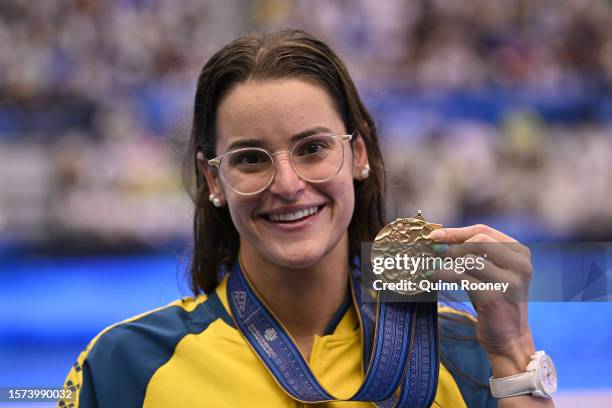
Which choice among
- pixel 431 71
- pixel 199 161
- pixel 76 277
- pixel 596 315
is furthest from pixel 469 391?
pixel 431 71

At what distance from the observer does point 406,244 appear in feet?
6.11

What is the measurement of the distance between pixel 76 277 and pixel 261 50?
168 inches

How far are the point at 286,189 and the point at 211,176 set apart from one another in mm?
330

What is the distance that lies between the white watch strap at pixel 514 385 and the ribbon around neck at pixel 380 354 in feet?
0.51

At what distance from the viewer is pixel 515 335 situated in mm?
1822

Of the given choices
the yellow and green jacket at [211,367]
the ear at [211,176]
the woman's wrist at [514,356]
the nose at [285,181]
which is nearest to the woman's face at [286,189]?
the nose at [285,181]

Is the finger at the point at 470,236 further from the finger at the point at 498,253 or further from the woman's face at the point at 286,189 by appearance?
the woman's face at the point at 286,189

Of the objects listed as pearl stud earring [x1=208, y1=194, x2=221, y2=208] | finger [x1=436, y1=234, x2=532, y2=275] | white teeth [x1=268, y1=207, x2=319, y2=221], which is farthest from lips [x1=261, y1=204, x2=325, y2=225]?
finger [x1=436, y1=234, x2=532, y2=275]

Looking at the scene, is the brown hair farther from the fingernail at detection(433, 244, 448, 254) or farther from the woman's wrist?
the woman's wrist

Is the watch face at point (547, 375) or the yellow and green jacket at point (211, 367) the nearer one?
the watch face at point (547, 375)

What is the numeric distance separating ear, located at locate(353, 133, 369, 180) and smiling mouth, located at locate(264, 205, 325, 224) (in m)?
0.25

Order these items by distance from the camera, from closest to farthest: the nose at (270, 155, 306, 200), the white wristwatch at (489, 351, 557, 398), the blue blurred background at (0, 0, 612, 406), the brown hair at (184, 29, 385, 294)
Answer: the white wristwatch at (489, 351, 557, 398) < the nose at (270, 155, 306, 200) < the brown hair at (184, 29, 385, 294) < the blue blurred background at (0, 0, 612, 406)

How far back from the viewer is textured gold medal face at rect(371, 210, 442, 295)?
185 centimetres

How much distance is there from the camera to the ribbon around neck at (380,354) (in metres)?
1.91
